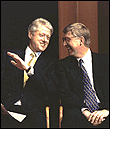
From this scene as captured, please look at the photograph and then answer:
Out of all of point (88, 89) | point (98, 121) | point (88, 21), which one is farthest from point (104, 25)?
point (98, 121)

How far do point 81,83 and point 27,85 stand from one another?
2.37 ft

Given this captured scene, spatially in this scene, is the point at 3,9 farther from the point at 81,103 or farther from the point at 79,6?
the point at 81,103

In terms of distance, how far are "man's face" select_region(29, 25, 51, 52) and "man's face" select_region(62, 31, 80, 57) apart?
0.25 meters

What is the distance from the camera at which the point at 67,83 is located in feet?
9.60

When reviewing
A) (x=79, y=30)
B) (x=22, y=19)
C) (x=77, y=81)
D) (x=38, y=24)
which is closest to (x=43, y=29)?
(x=38, y=24)

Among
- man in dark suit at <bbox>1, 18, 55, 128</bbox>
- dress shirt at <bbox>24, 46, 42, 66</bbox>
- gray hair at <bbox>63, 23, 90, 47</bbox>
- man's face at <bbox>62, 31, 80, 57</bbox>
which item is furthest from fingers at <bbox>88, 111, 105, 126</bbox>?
dress shirt at <bbox>24, 46, 42, 66</bbox>

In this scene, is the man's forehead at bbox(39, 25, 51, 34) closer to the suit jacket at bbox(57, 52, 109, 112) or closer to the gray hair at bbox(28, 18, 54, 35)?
the gray hair at bbox(28, 18, 54, 35)

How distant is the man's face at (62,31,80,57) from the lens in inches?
116

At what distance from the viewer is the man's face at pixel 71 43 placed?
295cm

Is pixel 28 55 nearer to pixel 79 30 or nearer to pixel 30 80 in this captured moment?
pixel 30 80

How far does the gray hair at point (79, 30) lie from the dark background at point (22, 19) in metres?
0.19

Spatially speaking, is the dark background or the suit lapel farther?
the dark background

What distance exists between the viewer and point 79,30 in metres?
2.97

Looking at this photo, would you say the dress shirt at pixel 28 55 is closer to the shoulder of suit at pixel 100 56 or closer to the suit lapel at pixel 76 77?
the suit lapel at pixel 76 77
